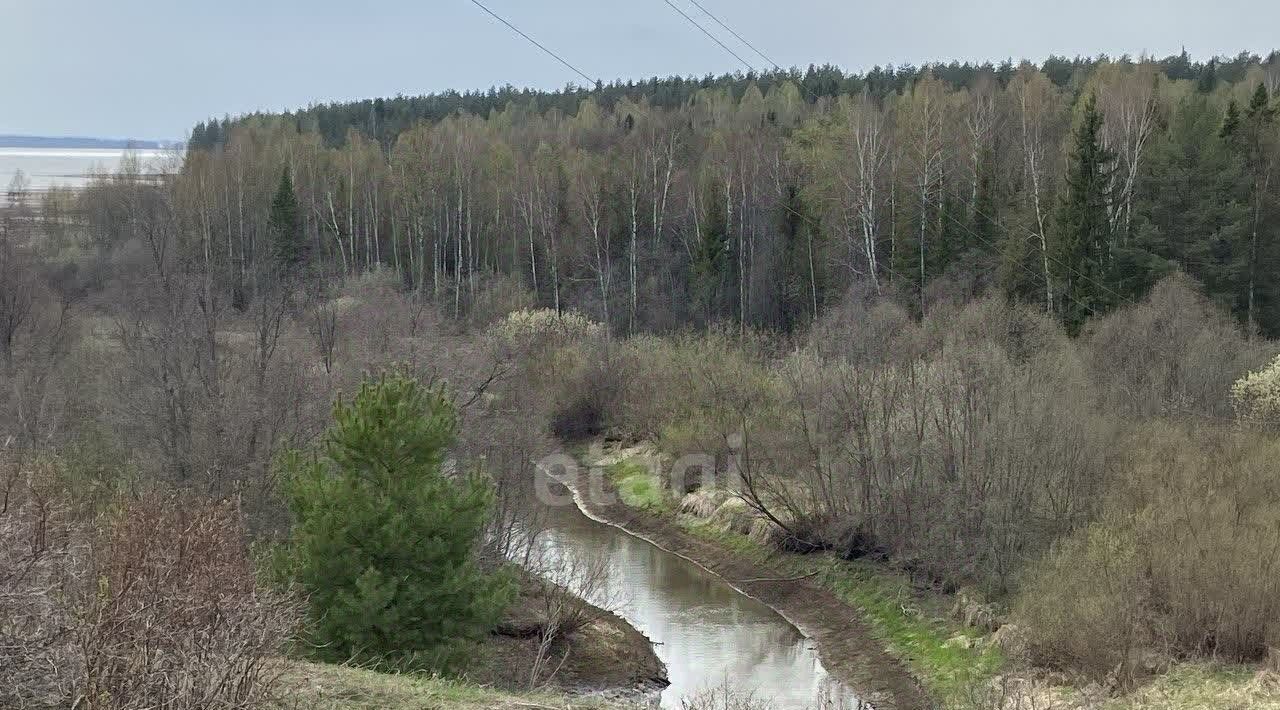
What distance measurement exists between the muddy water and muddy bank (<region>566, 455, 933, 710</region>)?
35 centimetres

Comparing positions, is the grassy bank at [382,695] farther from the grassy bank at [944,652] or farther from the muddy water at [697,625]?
the muddy water at [697,625]

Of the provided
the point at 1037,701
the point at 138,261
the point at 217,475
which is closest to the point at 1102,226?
the point at 1037,701

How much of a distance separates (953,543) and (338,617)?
14.3 metres

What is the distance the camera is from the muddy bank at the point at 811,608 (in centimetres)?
2238

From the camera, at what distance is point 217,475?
23109 mm

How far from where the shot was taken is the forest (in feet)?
51.5

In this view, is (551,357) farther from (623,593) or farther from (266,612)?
(266,612)

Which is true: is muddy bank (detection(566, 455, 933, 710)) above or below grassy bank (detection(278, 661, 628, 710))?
below

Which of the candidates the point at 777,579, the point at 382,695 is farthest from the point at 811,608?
the point at 382,695

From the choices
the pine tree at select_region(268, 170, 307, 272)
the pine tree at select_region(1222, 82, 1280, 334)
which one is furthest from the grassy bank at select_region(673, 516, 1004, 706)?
the pine tree at select_region(268, 170, 307, 272)

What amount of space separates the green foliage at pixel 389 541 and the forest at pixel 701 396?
0.06m

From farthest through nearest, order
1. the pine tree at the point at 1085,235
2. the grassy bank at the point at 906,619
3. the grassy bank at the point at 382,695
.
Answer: the pine tree at the point at 1085,235 < the grassy bank at the point at 906,619 < the grassy bank at the point at 382,695

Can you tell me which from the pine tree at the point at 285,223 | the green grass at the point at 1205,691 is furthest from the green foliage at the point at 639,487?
the pine tree at the point at 285,223

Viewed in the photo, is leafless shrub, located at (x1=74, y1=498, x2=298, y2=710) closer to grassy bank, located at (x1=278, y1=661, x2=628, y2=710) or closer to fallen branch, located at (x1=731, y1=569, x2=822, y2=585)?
grassy bank, located at (x1=278, y1=661, x2=628, y2=710)
